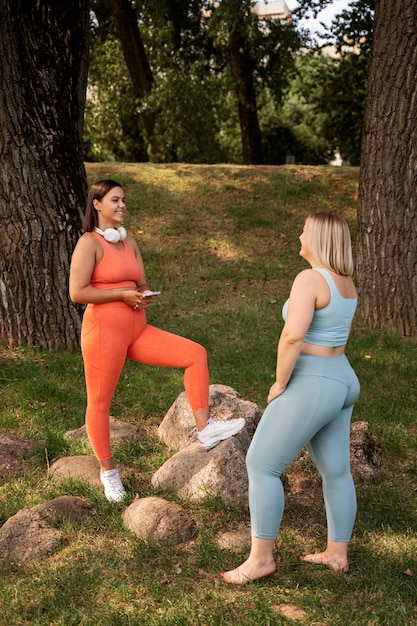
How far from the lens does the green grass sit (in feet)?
12.3

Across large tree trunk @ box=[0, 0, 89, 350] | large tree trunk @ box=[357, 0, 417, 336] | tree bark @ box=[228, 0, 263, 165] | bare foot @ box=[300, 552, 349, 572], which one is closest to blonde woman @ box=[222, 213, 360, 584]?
bare foot @ box=[300, 552, 349, 572]

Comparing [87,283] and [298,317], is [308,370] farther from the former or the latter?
[87,283]

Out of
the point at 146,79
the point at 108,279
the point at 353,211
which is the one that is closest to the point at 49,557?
the point at 108,279

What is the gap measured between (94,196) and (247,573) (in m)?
2.36

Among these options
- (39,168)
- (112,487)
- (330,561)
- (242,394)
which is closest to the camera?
(330,561)

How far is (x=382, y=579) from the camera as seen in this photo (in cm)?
394

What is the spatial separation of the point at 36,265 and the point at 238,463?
3590 millimetres

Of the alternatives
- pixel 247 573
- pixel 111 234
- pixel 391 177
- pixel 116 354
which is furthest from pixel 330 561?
pixel 391 177

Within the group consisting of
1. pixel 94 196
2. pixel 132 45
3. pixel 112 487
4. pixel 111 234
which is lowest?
pixel 112 487

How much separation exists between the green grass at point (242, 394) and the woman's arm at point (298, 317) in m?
1.23

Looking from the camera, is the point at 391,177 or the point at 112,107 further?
the point at 112,107

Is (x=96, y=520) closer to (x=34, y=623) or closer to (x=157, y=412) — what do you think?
(x=34, y=623)

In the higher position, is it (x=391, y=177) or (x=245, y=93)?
(x=245, y=93)

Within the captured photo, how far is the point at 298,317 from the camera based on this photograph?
355 cm
